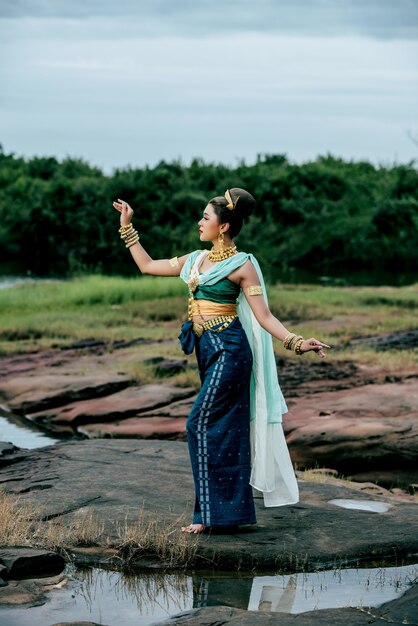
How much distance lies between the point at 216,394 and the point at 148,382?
23.7 ft

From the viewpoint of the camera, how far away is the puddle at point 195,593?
5.80 meters

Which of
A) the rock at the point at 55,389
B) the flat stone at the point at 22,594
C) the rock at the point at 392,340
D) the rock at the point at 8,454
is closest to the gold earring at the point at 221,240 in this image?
the flat stone at the point at 22,594

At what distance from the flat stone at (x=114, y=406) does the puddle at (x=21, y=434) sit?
9.4 inches

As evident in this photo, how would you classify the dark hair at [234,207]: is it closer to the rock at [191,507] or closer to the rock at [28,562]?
the rock at [191,507]

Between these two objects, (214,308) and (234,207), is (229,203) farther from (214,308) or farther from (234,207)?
(214,308)

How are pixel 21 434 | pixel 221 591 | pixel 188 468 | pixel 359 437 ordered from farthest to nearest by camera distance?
1. pixel 21 434
2. pixel 359 437
3. pixel 188 468
4. pixel 221 591

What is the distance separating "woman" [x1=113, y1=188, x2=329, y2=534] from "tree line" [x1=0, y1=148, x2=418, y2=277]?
94.2 feet

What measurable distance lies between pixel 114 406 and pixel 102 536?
19.7 feet

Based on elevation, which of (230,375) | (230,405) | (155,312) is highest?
(230,375)

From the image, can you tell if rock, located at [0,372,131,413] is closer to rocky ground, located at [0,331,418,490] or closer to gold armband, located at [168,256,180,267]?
rocky ground, located at [0,331,418,490]

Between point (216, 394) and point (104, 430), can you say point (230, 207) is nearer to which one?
point (216, 394)

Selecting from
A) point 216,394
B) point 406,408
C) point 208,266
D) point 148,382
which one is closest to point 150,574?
point 216,394

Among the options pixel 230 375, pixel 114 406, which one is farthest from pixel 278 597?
pixel 114 406

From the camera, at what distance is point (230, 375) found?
22.7 ft
